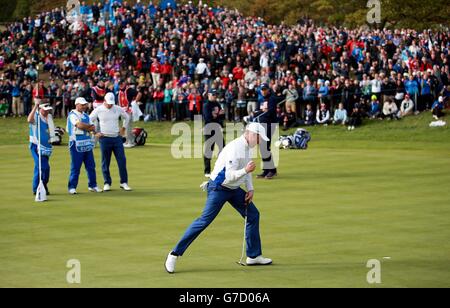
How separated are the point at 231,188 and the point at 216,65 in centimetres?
3425

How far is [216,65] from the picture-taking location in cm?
4788

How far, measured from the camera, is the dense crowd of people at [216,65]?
41.0 meters

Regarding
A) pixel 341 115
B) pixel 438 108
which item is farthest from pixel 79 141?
pixel 438 108

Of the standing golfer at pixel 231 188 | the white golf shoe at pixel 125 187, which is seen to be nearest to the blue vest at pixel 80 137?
the white golf shoe at pixel 125 187

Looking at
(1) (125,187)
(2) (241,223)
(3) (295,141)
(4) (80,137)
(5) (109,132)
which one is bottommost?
(2) (241,223)

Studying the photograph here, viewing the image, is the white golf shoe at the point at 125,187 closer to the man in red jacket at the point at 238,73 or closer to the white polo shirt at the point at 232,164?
the white polo shirt at the point at 232,164

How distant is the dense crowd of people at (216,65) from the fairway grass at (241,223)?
34.9 ft

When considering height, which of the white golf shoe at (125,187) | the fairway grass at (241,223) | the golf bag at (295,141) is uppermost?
the golf bag at (295,141)

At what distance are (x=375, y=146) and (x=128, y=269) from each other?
22350 mm

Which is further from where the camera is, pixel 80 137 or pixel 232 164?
pixel 80 137

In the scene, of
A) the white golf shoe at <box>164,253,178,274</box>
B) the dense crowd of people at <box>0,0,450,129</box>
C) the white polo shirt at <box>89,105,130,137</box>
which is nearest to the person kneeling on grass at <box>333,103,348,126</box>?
the dense crowd of people at <box>0,0,450,129</box>

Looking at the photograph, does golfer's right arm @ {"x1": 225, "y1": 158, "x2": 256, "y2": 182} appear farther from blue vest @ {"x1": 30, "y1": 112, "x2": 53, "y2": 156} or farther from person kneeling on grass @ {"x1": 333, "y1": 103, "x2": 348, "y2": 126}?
person kneeling on grass @ {"x1": 333, "y1": 103, "x2": 348, "y2": 126}

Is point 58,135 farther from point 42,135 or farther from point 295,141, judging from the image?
point 42,135

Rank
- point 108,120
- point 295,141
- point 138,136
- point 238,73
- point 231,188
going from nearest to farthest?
1. point 231,188
2. point 108,120
3. point 295,141
4. point 138,136
5. point 238,73
